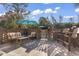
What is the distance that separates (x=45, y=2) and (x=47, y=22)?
238 mm

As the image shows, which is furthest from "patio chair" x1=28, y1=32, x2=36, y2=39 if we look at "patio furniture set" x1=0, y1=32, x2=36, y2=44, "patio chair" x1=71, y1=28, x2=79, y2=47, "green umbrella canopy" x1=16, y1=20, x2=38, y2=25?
"patio chair" x1=71, y1=28, x2=79, y2=47

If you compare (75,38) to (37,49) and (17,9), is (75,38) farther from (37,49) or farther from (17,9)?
(17,9)

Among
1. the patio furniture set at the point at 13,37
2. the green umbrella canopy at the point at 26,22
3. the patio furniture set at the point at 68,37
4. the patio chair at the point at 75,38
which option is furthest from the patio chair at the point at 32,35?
the patio chair at the point at 75,38

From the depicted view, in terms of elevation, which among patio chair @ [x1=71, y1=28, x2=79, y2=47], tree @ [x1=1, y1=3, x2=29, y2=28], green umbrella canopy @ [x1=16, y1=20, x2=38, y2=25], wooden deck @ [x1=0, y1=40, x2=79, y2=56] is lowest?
wooden deck @ [x1=0, y1=40, x2=79, y2=56]

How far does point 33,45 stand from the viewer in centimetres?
222

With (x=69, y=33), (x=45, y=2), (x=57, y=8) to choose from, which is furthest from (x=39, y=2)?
(x=69, y=33)

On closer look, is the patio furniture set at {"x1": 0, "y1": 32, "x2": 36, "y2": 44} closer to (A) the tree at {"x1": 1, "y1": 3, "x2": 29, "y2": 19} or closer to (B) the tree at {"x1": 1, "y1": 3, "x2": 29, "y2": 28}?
(B) the tree at {"x1": 1, "y1": 3, "x2": 29, "y2": 28}

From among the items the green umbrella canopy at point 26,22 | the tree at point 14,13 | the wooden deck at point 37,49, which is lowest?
the wooden deck at point 37,49

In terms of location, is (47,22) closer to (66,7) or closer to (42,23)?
(42,23)

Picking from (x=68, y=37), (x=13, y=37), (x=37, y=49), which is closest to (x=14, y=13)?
(x=13, y=37)

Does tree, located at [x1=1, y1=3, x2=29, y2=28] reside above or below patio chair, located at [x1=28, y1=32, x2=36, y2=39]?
above

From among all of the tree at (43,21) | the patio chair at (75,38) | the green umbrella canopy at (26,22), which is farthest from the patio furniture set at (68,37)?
the green umbrella canopy at (26,22)

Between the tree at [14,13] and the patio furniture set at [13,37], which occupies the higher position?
the tree at [14,13]

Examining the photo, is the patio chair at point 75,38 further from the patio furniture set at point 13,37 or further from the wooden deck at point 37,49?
the patio furniture set at point 13,37
